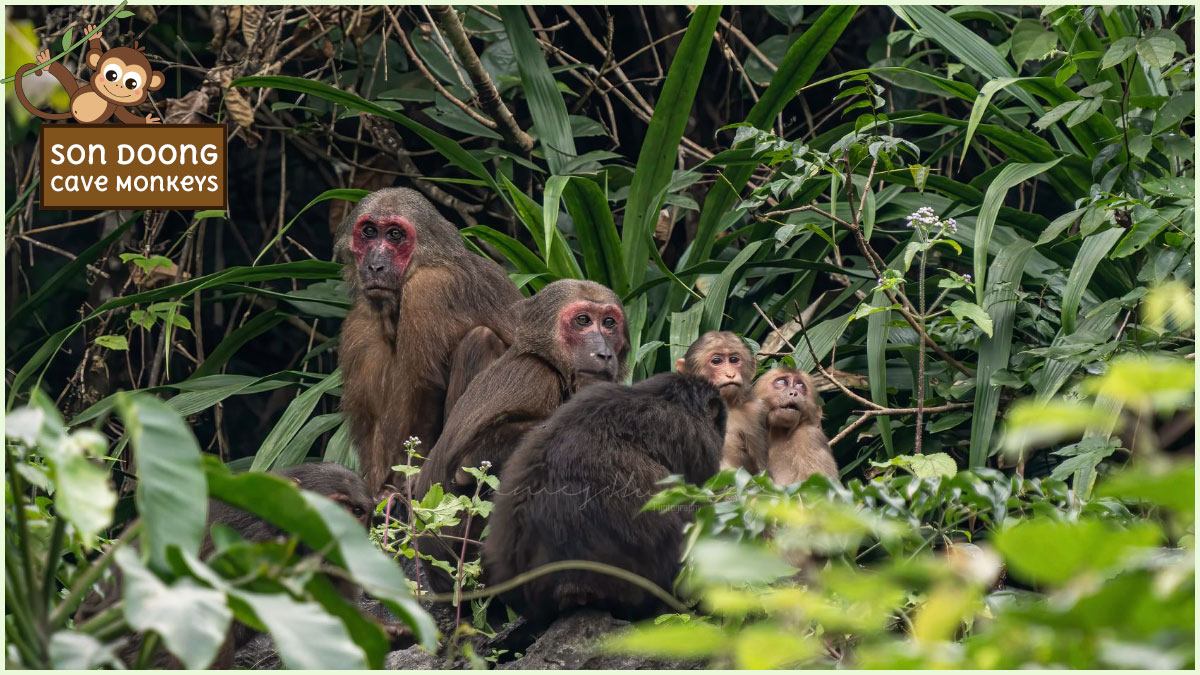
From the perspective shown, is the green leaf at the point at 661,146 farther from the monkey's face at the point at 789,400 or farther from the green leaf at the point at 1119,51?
the green leaf at the point at 1119,51

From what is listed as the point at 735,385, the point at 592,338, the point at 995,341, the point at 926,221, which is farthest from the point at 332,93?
the point at 995,341

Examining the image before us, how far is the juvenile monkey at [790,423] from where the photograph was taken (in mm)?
4102

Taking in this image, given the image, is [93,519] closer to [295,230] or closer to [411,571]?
[411,571]

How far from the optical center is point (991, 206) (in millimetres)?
4441

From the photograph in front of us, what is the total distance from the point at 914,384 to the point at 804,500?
8.32ft

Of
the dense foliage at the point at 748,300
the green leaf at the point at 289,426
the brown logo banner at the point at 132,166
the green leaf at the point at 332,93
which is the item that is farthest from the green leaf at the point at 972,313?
the brown logo banner at the point at 132,166

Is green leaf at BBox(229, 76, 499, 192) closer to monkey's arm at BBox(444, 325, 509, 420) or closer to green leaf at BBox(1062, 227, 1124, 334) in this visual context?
monkey's arm at BBox(444, 325, 509, 420)

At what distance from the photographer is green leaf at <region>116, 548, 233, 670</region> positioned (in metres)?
Result: 1.30

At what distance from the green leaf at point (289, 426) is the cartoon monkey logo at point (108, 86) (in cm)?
128

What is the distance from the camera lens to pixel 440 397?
15.0 feet

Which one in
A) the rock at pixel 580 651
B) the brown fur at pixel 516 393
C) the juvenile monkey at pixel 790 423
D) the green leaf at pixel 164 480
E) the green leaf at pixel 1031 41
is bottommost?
the rock at pixel 580 651

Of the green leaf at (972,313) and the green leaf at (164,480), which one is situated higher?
the green leaf at (164,480)

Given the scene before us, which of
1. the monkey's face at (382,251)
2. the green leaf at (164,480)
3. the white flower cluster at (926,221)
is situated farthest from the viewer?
the monkey's face at (382,251)

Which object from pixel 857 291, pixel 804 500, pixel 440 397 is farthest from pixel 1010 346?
pixel 804 500
